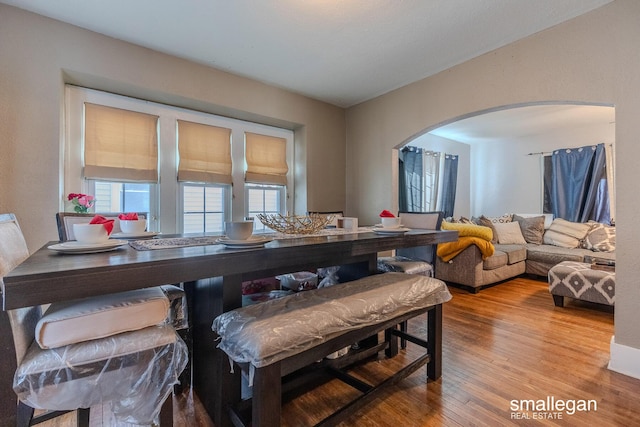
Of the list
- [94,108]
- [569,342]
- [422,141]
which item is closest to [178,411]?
[94,108]

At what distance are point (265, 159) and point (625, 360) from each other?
3.66 m

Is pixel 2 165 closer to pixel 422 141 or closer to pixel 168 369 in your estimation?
pixel 168 369

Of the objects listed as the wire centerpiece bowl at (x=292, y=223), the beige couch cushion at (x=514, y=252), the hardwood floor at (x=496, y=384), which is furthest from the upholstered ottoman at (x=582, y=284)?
the wire centerpiece bowl at (x=292, y=223)

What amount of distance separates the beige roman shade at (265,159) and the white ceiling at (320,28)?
0.82 metres

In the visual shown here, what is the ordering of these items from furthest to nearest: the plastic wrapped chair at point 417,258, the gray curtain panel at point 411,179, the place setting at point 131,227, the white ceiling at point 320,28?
the gray curtain panel at point 411,179
the plastic wrapped chair at point 417,258
the white ceiling at point 320,28
the place setting at point 131,227

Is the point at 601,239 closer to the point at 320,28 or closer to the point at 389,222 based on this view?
the point at 389,222

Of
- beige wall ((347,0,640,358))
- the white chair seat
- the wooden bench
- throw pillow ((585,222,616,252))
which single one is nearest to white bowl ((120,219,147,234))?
the white chair seat

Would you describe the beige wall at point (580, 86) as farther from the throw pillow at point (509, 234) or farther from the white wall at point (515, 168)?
the white wall at point (515, 168)

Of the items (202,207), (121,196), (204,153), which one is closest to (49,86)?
(121,196)

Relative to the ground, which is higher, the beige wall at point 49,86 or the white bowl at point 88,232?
the beige wall at point 49,86

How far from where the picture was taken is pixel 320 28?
7.63 ft

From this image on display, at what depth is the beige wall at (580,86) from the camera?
184 cm

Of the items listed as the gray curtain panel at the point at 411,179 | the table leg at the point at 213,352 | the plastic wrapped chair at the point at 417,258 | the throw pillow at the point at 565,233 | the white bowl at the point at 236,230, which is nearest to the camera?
the white bowl at the point at 236,230

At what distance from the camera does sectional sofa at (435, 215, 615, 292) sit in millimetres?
3521
